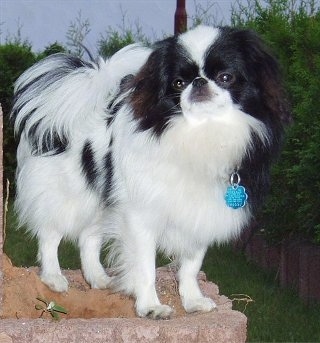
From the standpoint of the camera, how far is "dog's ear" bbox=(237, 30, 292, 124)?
279 cm

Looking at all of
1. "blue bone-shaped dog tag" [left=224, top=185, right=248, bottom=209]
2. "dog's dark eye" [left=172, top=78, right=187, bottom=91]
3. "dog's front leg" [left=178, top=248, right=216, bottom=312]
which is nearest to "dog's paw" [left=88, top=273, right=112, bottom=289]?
"dog's front leg" [left=178, top=248, right=216, bottom=312]

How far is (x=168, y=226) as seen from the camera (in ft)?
9.58

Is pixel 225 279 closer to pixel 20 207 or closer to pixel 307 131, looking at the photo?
pixel 307 131

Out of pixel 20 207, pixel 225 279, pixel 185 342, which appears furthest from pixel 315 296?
pixel 185 342

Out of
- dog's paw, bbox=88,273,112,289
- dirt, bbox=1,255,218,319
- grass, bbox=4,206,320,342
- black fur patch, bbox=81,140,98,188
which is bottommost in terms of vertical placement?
grass, bbox=4,206,320,342

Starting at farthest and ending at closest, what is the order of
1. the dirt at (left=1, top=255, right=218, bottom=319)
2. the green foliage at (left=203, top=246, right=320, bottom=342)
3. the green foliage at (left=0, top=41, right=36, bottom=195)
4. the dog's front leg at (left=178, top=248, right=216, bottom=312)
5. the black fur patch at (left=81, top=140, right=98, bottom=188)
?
the green foliage at (left=0, top=41, right=36, bottom=195)
the green foliage at (left=203, top=246, right=320, bottom=342)
the black fur patch at (left=81, top=140, right=98, bottom=188)
the dog's front leg at (left=178, top=248, right=216, bottom=312)
the dirt at (left=1, top=255, right=218, bottom=319)

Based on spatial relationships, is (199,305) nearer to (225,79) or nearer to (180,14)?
(225,79)

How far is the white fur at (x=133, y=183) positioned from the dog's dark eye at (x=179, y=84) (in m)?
→ 0.05

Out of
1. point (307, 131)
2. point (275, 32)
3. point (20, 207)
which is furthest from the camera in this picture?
point (275, 32)

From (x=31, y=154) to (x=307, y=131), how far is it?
1749 millimetres

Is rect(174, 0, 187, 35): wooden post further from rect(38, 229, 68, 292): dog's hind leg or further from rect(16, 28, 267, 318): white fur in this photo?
rect(38, 229, 68, 292): dog's hind leg

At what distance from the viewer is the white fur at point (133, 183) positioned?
9.11 ft

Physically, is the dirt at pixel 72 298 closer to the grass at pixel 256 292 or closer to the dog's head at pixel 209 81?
the grass at pixel 256 292

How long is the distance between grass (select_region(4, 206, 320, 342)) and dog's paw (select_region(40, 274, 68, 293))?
2.40 feet
